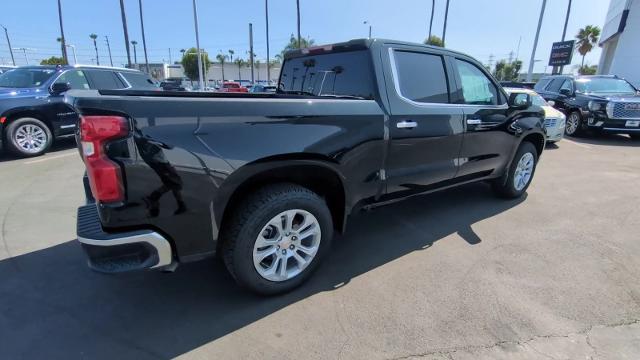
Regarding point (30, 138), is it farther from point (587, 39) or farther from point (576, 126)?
point (587, 39)

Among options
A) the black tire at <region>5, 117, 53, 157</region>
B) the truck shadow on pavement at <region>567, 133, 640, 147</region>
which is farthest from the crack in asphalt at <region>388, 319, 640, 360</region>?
the truck shadow on pavement at <region>567, 133, 640, 147</region>

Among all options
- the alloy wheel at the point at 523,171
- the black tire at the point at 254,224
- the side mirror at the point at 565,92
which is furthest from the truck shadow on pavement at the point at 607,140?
the black tire at the point at 254,224

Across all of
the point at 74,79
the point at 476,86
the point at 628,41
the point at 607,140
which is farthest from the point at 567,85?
the point at 628,41

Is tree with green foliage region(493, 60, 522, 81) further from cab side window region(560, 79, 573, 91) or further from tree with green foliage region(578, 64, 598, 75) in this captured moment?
cab side window region(560, 79, 573, 91)

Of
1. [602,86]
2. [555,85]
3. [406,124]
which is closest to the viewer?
[406,124]

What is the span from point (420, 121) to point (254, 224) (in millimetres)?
1765

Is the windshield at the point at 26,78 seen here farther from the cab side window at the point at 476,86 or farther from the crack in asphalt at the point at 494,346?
the crack in asphalt at the point at 494,346

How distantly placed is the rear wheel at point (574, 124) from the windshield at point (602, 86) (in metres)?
0.77

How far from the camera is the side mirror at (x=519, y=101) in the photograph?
169 inches

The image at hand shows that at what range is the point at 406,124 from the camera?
3141 mm

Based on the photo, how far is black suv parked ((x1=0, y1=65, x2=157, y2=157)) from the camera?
700cm

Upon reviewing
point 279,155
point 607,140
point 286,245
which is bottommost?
point 607,140

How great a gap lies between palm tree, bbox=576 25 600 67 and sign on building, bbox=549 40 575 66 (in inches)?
1209

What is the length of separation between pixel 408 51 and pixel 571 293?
241cm
